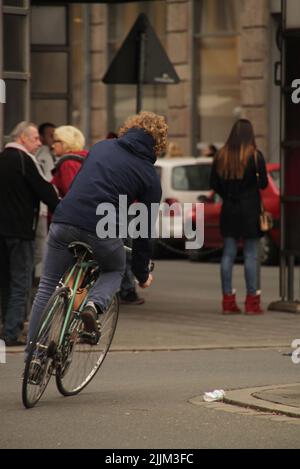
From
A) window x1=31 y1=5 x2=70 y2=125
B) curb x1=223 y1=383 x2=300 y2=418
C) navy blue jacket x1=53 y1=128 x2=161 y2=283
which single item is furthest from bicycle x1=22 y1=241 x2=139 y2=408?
window x1=31 y1=5 x2=70 y2=125

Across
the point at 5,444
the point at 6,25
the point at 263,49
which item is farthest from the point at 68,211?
the point at 263,49

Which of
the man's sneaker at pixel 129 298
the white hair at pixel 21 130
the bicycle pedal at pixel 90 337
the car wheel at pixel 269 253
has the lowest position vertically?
the car wheel at pixel 269 253

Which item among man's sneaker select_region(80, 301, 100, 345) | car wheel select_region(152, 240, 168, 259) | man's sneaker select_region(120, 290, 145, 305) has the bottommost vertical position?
car wheel select_region(152, 240, 168, 259)

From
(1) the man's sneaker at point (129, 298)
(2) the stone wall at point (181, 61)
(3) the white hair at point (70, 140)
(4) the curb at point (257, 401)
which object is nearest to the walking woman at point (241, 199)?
(1) the man's sneaker at point (129, 298)

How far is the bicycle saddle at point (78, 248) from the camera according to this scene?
9586 millimetres

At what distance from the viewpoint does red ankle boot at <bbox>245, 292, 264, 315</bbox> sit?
1554cm

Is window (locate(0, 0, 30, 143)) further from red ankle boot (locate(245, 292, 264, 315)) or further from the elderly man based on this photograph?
red ankle boot (locate(245, 292, 264, 315))

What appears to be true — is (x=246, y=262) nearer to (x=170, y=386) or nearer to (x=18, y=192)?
(x=18, y=192)

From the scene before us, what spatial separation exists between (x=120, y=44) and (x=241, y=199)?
64.3 feet

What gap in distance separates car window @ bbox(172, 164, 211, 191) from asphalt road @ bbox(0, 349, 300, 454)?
1250 cm

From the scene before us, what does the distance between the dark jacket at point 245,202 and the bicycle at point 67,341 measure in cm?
551

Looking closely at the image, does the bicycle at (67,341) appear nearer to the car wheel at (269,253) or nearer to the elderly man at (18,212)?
the elderly man at (18,212)

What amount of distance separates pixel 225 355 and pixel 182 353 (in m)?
0.37

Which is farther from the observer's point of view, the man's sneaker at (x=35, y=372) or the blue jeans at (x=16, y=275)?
the blue jeans at (x=16, y=275)
